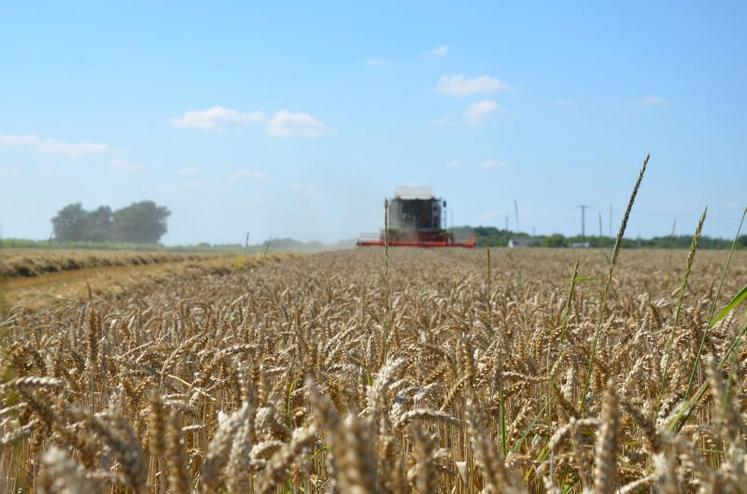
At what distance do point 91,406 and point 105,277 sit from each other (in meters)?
13.0

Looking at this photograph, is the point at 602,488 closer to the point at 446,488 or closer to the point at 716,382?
the point at 716,382

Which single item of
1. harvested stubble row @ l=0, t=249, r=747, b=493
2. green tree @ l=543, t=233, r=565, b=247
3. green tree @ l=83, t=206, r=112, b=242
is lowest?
harvested stubble row @ l=0, t=249, r=747, b=493

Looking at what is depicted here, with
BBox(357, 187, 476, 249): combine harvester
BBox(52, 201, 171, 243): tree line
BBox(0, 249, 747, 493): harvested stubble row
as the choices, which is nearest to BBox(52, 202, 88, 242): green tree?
BBox(52, 201, 171, 243): tree line

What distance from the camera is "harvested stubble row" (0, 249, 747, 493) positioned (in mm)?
1367

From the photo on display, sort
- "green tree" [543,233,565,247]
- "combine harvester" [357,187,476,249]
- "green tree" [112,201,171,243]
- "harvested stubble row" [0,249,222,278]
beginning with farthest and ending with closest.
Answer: "green tree" [112,201,171,243], "green tree" [543,233,565,247], "combine harvester" [357,187,476,249], "harvested stubble row" [0,249,222,278]

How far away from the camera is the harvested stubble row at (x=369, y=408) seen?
137 cm

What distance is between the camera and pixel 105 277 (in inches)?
610

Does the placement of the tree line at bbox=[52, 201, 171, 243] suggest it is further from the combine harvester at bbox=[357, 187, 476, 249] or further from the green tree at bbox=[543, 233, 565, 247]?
the combine harvester at bbox=[357, 187, 476, 249]

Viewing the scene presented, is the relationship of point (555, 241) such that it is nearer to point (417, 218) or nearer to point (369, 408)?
point (417, 218)

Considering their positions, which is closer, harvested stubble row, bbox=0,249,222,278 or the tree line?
harvested stubble row, bbox=0,249,222,278

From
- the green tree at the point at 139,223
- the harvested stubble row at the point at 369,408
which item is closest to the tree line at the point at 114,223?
the green tree at the point at 139,223

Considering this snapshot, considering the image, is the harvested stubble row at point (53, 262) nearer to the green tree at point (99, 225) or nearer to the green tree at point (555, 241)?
the green tree at point (555, 241)

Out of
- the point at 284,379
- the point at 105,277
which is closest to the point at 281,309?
the point at 284,379

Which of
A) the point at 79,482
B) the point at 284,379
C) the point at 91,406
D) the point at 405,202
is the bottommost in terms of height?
the point at 91,406
